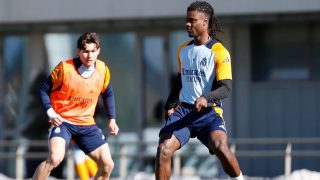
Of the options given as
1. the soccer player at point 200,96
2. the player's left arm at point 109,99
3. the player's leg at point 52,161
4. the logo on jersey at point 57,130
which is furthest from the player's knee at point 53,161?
the soccer player at point 200,96

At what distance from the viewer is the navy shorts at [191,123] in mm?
10203

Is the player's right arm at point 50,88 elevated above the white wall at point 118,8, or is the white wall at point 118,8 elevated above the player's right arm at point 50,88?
the white wall at point 118,8

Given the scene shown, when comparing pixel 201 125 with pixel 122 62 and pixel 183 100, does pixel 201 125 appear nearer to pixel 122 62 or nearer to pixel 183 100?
pixel 183 100

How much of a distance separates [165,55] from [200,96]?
9311 millimetres

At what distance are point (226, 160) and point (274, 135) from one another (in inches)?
351

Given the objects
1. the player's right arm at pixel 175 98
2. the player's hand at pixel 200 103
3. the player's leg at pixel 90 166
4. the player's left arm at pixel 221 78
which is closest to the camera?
the player's hand at pixel 200 103

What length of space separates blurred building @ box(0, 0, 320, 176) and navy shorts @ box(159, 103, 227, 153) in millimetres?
7672

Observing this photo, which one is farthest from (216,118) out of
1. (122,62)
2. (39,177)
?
(122,62)

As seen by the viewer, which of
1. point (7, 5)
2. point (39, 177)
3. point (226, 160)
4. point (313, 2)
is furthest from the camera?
point (7, 5)

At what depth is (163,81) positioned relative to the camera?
19.5 meters

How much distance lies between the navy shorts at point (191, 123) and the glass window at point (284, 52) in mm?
8771

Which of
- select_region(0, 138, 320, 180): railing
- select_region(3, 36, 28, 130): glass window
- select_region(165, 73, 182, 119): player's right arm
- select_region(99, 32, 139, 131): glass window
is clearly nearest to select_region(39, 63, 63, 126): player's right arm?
select_region(165, 73, 182, 119): player's right arm

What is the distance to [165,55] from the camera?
764 inches

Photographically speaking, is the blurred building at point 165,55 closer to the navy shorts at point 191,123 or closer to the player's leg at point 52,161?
the player's leg at point 52,161
